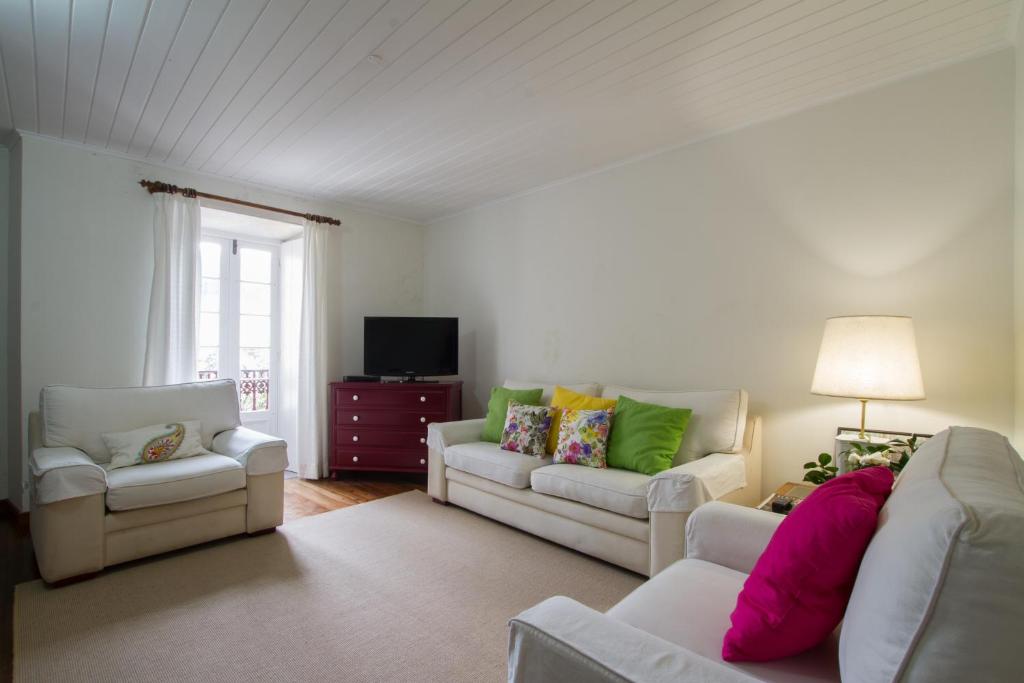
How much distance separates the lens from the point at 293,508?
376 cm

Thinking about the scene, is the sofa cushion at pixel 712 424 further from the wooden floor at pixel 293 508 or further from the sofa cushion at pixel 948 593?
the wooden floor at pixel 293 508

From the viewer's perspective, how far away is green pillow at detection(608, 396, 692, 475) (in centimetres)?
285

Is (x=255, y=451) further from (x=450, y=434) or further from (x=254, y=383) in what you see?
(x=254, y=383)

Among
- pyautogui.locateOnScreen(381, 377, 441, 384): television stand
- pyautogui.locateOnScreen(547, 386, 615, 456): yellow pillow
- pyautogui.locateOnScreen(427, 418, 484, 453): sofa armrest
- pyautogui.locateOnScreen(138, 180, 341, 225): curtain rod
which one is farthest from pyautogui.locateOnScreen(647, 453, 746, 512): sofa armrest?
pyautogui.locateOnScreen(138, 180, 341, 225): curtain rod

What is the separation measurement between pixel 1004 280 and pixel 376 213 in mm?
4631

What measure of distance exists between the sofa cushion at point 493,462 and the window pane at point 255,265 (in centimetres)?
261

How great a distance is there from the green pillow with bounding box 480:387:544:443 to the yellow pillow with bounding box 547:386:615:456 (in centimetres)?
23

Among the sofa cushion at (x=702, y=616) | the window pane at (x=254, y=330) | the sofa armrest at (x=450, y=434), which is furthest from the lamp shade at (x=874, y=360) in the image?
the window pane at (x=254, y=330)

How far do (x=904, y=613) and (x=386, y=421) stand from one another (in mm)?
4070

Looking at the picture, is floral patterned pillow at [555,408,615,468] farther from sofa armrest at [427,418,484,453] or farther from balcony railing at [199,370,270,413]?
balcony railing at [199,370,270,413]

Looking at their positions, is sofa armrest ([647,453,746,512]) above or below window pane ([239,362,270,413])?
below

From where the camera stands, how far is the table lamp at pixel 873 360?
7.22ft

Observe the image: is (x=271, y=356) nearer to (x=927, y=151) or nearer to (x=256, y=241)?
(x=256, y=241)

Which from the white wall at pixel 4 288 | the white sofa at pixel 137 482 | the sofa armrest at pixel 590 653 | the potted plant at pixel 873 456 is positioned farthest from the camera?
the white wall at pixel 4 288
